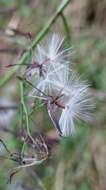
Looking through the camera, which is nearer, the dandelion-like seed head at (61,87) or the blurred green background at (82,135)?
the dandelion-like seed head at (61,87)

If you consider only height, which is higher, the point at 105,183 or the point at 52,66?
the point at 52,66

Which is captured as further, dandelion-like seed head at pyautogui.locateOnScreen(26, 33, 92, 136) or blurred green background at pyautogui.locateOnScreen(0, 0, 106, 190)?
blurred green background at pyautogui.locateOnScreen(0, 0, 106, 190)

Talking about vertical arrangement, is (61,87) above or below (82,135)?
above

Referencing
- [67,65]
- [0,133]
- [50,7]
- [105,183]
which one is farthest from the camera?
[50,7]

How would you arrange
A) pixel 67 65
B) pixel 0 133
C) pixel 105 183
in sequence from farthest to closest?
1. pixel 0 133
2. pixel 105 183
3. pixel 67 65

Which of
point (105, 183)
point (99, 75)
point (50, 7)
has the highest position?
point (50, 7)

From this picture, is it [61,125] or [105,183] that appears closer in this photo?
[61,125]

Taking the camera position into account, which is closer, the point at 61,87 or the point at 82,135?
the point at 61,87

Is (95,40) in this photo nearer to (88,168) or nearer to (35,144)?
(88,168)

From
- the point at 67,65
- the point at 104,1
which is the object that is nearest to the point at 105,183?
the point at 104,1
